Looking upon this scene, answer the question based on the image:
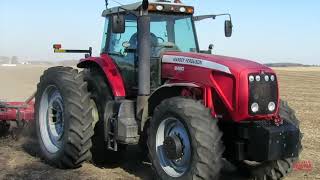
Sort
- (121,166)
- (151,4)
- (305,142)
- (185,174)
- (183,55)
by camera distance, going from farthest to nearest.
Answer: (305,142) < (121,166) < (151,4) < (183,55) < (185,174)

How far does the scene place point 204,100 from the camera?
19.0 feet

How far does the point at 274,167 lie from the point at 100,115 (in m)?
2.55

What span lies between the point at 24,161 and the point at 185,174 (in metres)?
2.93

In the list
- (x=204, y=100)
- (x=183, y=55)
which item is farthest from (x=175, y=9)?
(x=204, y=100)

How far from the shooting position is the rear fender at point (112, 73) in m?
6.88

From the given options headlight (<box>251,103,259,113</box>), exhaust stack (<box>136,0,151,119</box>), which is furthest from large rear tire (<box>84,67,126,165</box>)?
headlight (<box>251,103,259,113</box>)

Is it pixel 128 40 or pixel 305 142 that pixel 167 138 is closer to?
pixel 128 40


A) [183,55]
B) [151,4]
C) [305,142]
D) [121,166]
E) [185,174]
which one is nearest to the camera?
[185,174]

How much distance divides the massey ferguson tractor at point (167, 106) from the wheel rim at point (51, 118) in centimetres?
2

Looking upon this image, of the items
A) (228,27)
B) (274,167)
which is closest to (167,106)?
(274,167)

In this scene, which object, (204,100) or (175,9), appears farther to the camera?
(175,9)

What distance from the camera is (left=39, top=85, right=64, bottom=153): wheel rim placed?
7.32 m

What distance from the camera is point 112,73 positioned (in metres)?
7.02

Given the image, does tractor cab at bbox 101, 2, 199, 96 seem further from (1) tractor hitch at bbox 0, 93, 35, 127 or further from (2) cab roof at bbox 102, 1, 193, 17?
(1) tractor hitch at bbox 0, 93, 35, 127
